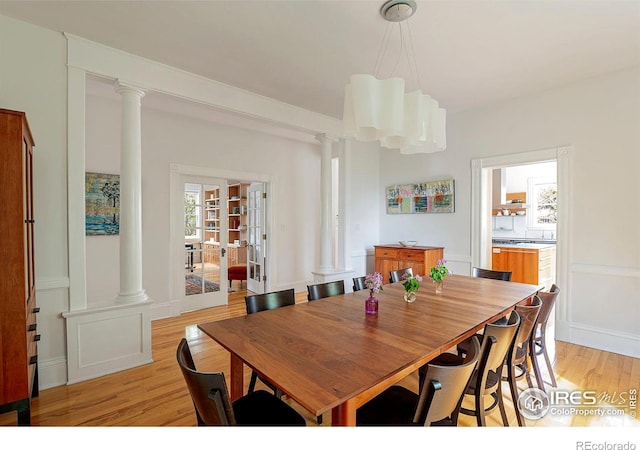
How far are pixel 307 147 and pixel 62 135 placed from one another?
3.85 metres

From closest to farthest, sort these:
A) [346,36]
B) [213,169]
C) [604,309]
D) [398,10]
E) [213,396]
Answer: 1. [213,396]
2. [398,10]
3. [346,36]
4. [604,309]
5. [213,169]

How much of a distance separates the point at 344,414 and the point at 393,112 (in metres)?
1.57

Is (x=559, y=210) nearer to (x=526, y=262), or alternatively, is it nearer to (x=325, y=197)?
(x=526, y=262)

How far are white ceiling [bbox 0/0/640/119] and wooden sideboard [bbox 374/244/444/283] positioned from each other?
2.12 meters

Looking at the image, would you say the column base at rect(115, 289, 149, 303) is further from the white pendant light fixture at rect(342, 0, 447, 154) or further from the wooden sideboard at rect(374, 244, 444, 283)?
the wooden sideboard at rect(374, 244, 444, 283)

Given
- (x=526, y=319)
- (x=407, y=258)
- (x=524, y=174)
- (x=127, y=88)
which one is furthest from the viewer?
(x=524, y=174)

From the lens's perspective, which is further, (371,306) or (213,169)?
(213,169)

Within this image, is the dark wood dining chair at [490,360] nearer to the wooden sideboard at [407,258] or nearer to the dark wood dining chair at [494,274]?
the dark wood dining chair at [494,274]

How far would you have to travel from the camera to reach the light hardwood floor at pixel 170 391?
203cm

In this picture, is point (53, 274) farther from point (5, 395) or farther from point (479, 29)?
point (479, 29)

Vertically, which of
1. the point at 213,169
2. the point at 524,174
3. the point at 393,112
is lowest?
the point at 393,112

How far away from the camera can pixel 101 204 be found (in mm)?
3742

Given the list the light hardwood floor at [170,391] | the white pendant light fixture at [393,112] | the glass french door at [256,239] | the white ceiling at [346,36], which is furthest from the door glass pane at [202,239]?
the white pendant light fixture at [393,112]

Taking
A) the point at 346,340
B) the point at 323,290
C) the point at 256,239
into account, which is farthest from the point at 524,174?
the point at 346,340
